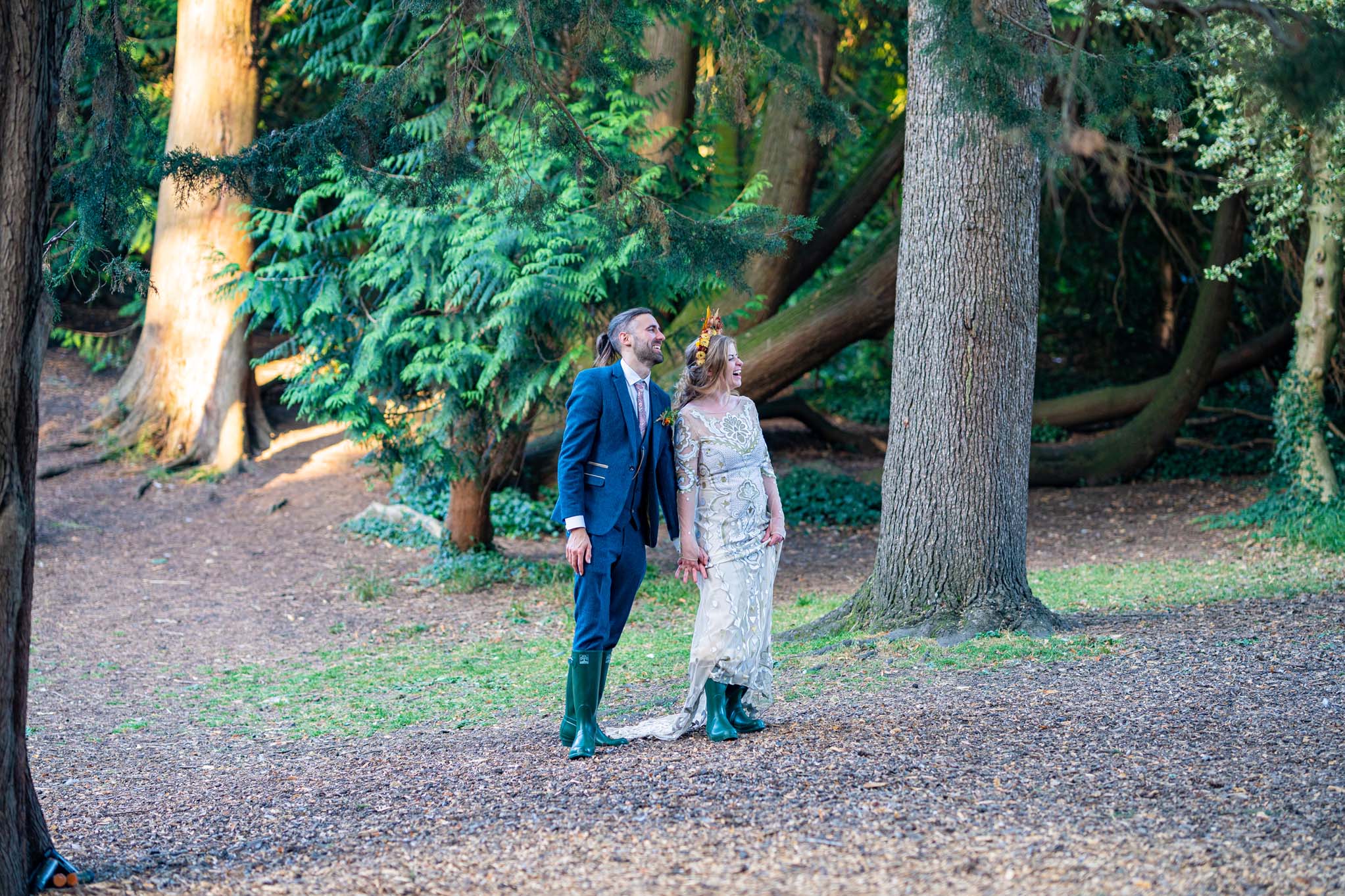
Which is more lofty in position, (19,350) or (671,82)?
(671,82)

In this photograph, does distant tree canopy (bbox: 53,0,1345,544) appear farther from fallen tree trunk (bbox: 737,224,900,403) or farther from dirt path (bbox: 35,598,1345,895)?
dirt path (bbox: 35,598,1345,895)

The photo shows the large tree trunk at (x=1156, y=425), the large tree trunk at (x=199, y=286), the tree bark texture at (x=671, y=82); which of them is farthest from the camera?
the large tree trunk at (x=1156, y=425)

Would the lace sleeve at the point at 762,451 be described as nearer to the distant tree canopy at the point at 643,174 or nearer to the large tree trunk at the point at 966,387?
the distant tree canopy at the point at 643,174

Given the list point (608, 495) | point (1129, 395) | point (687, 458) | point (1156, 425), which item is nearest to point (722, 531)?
point (687, 458)

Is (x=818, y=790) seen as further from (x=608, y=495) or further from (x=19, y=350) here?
(x=19, y=350)

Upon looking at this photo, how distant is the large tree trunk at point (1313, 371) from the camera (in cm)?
1099

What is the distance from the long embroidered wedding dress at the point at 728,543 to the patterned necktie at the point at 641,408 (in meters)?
0.17

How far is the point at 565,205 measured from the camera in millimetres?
9211

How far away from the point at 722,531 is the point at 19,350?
2.72m

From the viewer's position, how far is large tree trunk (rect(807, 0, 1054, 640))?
6.70 m

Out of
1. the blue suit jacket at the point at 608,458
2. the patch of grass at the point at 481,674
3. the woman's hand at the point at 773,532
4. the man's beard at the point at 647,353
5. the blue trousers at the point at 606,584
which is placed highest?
the man's beard at the point at 647,353

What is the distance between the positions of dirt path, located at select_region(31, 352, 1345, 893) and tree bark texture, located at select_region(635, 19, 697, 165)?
6705 mm

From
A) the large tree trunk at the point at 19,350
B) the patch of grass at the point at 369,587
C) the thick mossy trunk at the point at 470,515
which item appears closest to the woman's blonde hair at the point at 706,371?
the large tree trunk at the point at 19,350

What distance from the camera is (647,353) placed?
5148 millimetres
